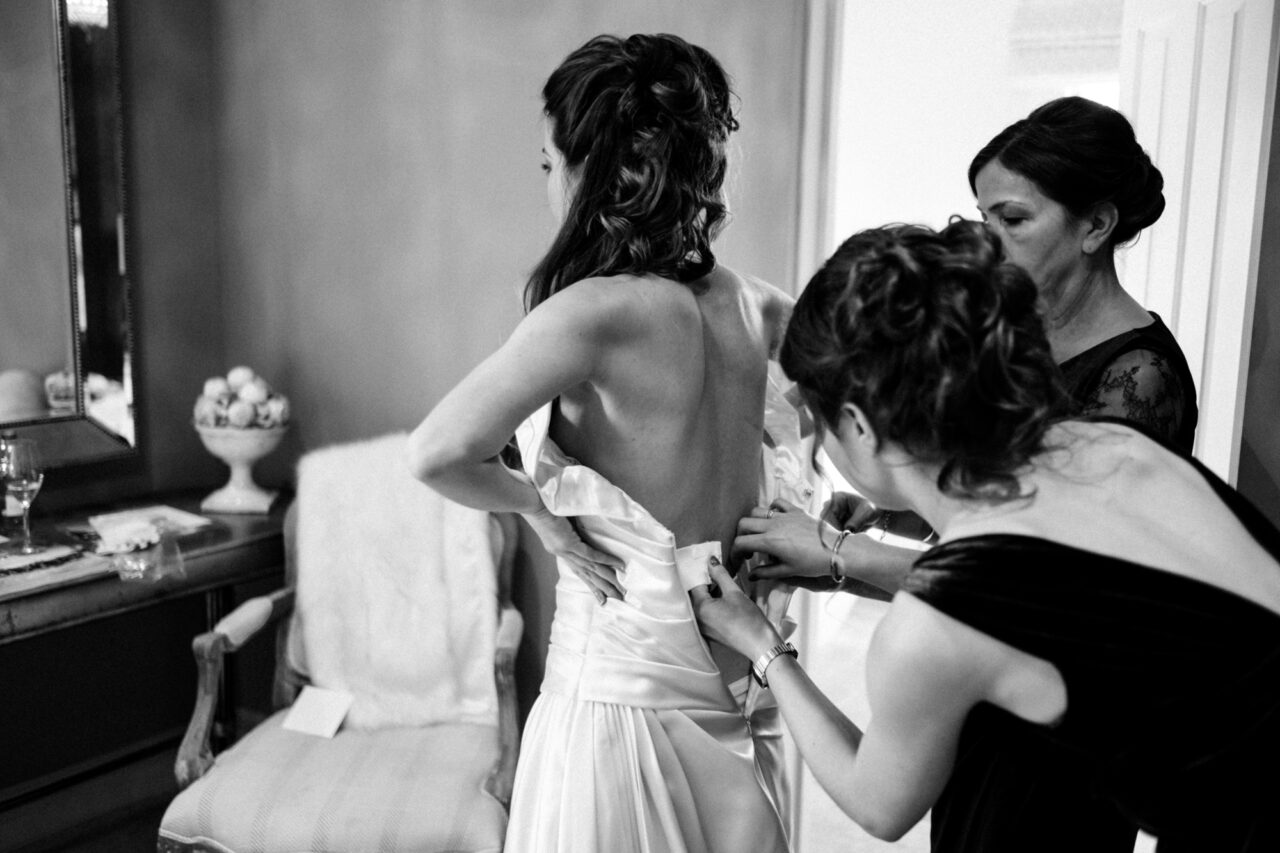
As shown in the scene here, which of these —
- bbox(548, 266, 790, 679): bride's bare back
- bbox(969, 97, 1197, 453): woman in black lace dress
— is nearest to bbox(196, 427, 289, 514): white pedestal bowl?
bbox(548, 266, 790, 679): bride's bare back

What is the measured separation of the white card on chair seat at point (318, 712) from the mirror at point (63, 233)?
90 centimetres

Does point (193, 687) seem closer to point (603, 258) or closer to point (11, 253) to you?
point (11, 253)

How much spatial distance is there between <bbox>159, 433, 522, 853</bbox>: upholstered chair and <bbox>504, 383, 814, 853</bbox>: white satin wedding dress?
0.75 m

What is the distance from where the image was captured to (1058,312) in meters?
1.56

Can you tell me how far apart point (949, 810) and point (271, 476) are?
2543mm

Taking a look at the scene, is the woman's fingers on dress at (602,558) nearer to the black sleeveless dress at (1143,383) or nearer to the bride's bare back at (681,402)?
the bride's bare back at (681,402)

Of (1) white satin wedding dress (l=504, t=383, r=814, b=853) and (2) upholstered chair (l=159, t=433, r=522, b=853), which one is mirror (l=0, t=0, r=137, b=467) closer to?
(2) upholstered chair (l=159, t=433, r=522, b=853)

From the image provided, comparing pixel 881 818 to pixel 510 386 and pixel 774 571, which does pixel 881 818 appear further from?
pixel 510 386

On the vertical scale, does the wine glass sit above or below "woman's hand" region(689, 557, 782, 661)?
below

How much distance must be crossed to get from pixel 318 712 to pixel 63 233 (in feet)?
4.39

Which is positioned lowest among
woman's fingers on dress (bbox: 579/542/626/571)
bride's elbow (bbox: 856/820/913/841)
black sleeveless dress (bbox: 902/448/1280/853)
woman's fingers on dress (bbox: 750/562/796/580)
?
bride's elbow (bbox: 856/820/913/841)

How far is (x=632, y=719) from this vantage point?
141 cm

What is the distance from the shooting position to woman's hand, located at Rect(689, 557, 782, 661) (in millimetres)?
1270

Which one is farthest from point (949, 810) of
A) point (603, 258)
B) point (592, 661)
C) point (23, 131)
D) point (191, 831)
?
point (23, 131)
